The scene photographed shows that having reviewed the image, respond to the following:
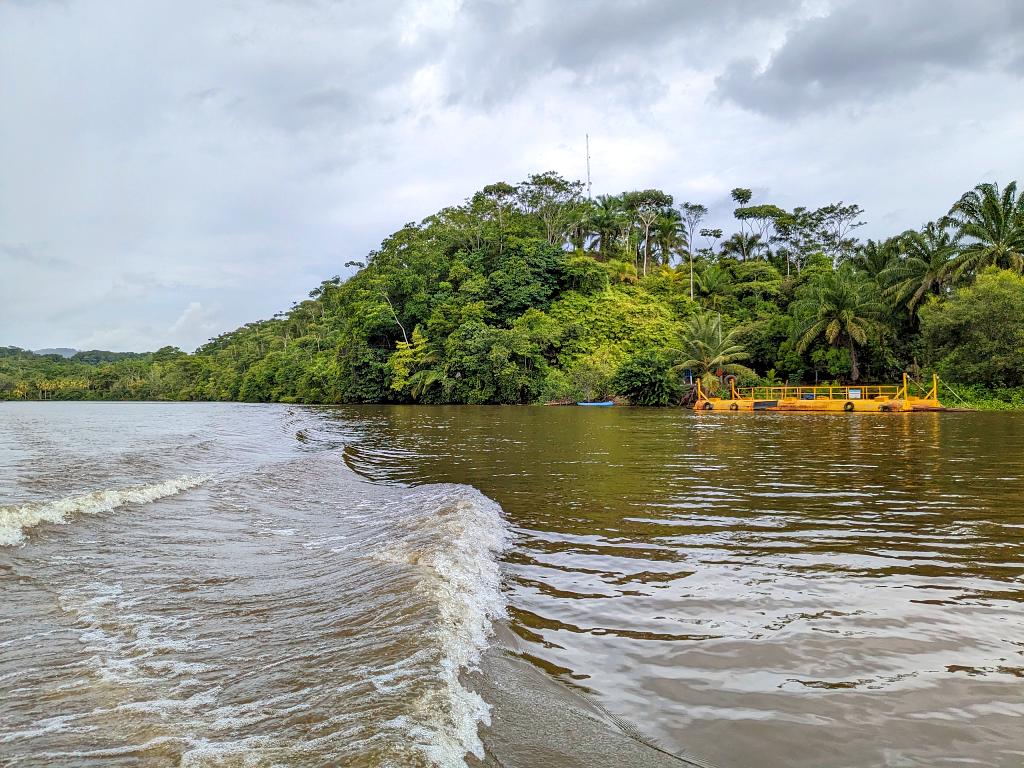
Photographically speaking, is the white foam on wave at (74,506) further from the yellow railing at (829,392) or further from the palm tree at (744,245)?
the palm tree at (744,245)

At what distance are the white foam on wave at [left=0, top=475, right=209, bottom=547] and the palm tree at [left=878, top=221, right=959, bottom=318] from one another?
3961 centimetres

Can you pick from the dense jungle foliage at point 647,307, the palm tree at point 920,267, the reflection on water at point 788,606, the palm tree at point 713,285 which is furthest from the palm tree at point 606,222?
the reflection on water at point 788,606

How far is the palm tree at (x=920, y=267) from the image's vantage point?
3400cm

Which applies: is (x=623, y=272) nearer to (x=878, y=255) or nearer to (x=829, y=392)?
(x=878, y=255)

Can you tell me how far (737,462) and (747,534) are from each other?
5805mm

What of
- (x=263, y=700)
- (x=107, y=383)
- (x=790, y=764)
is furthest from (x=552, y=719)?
(x=107, y=383)

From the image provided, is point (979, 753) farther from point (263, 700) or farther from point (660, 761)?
point (263, 700)

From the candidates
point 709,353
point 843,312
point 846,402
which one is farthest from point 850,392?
point 843,312

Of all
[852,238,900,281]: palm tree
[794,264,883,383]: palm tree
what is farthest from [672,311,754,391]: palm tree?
[852,238,900,281]: palm tree

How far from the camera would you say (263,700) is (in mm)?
2516

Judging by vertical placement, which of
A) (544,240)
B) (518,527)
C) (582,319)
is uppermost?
(544,240)

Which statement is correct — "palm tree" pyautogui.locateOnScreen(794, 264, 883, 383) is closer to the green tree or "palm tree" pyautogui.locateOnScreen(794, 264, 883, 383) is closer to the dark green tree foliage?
the green tree

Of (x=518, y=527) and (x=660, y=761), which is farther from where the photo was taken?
(x=518, y=527)

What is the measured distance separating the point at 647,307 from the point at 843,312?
16775mm
